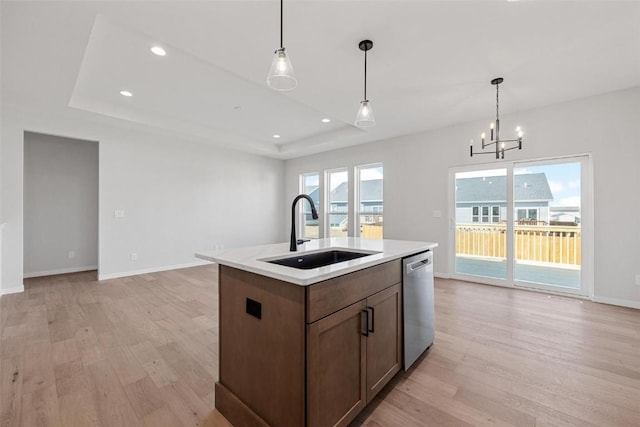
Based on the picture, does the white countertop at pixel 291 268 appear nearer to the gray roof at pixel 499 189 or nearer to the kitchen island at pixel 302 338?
the kitchen island at pixel 302 338

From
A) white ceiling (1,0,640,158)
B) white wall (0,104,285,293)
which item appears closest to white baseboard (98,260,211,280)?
white wall (0,104,285,293)

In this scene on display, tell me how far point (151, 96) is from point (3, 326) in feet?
9.83

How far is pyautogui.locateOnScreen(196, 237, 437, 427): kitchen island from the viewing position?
1.16m

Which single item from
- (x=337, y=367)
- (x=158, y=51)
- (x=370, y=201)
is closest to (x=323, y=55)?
(x=158, y=51)

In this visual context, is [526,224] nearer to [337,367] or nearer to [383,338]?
[383,338]

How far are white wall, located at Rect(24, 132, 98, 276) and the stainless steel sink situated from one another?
17.7ft

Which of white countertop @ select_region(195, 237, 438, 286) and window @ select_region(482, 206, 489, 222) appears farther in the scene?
window @ select_region(482, 206, 489, 222)

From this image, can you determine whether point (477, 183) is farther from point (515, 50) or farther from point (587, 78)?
point (515, 50)

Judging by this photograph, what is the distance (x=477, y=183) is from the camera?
14.3ft

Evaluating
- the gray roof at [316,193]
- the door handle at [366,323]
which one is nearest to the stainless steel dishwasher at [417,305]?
the door handle at [366,323]

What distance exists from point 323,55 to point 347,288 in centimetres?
221

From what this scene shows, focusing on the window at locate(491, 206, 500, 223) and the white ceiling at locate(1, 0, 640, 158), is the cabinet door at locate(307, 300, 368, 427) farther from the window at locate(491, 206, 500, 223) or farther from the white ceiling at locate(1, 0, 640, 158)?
the window at locate(491, 206, 500, 223)

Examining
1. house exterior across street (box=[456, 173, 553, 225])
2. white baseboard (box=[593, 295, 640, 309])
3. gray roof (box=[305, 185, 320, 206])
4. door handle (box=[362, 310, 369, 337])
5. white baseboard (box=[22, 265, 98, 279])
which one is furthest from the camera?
gray roof (box=[305, 185, 320, 206])

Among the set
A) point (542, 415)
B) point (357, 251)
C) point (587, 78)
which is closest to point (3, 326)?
point (357, 251)
